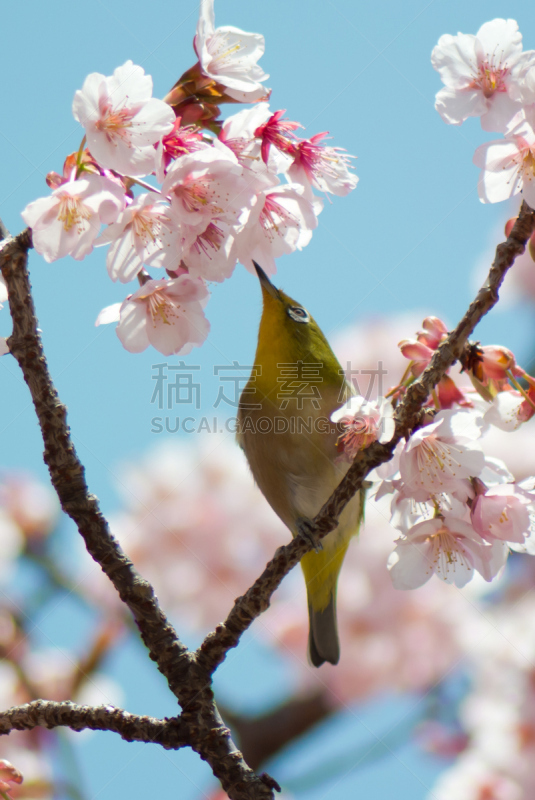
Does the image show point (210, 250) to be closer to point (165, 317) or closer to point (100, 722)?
point (165, 317)

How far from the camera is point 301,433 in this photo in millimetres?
2508

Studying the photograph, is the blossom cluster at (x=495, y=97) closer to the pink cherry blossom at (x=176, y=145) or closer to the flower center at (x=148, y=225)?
the pink cherry blossom at (x=176, y=145)

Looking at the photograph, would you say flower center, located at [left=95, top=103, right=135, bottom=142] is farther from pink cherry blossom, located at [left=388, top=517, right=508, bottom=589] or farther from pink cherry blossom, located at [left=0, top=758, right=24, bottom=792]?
pink cherry blossom, located at [left=0, top=758, right=24, bottom=792]

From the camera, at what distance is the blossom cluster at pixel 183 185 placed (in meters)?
1.25

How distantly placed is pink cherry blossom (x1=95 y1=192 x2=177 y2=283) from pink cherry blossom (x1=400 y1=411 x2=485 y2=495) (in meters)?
0.61

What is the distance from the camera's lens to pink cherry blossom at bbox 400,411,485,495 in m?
1.40

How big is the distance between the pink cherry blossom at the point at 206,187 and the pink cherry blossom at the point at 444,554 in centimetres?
79

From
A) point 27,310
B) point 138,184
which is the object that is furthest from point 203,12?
point 27,310

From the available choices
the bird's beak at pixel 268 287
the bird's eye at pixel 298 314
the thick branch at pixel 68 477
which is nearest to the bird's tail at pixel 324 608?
the bird's eye at pixel 298 314

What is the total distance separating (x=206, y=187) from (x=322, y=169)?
35 cm

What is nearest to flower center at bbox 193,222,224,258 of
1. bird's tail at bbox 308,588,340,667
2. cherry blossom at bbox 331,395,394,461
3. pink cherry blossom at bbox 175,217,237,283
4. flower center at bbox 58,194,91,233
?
pink cherry blossom at bbox 175,217,237,283

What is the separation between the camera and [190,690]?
139 centimetres

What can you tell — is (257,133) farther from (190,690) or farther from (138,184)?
(190,690)

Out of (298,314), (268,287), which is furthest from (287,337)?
(268,287)
